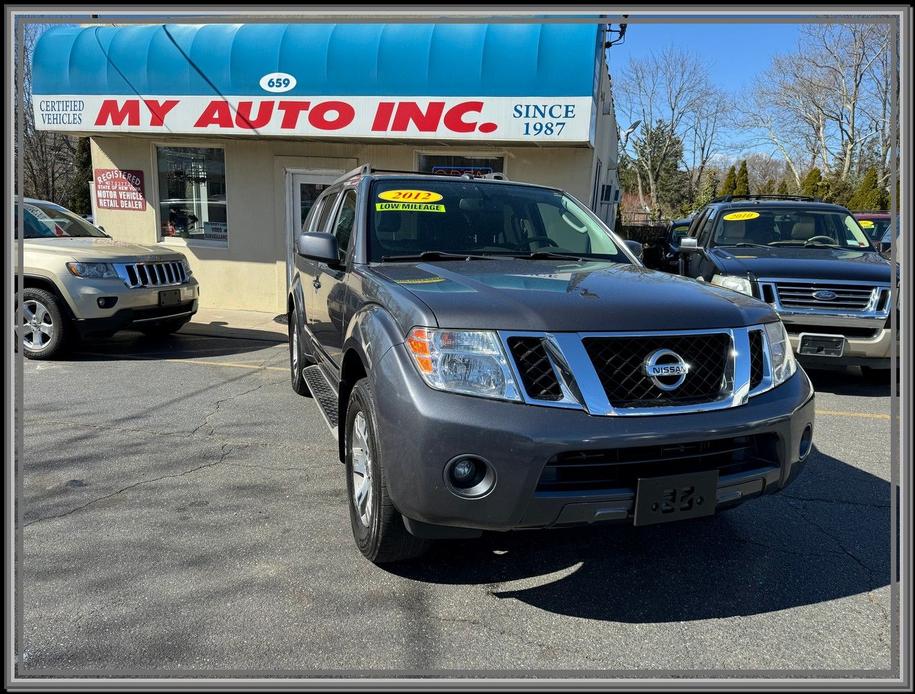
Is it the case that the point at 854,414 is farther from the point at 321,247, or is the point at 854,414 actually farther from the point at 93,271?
the point at 93,271

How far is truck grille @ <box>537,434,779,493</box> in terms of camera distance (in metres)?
2.38

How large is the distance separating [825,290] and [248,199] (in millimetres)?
8862

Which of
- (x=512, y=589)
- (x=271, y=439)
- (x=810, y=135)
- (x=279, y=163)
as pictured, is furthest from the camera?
(x=810, y=135)

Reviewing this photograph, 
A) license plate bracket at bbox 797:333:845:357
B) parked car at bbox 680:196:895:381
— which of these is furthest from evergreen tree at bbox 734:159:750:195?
license plate bracket at bbox 797:333:845:357

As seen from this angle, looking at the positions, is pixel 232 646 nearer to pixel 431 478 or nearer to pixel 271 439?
pixel 431 478

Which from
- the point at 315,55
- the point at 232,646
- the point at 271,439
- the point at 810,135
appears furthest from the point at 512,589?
the point at 810,135

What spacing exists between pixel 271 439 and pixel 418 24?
7174mm

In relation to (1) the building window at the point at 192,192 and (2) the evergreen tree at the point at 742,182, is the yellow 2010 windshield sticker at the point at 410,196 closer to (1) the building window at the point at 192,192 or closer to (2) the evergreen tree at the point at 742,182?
(1) the building window at the point at 192,192

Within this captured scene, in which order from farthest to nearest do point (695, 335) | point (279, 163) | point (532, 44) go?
point (279, 163)
point (532, 44)
point (695, 335)

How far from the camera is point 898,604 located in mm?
2688

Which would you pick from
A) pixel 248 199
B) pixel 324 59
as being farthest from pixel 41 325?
pixel 324 59

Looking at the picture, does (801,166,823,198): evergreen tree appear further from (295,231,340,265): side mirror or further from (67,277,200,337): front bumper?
(295,231,340,265): side mirror

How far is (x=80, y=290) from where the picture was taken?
7.27 meters

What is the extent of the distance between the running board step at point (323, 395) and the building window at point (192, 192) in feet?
23.8
